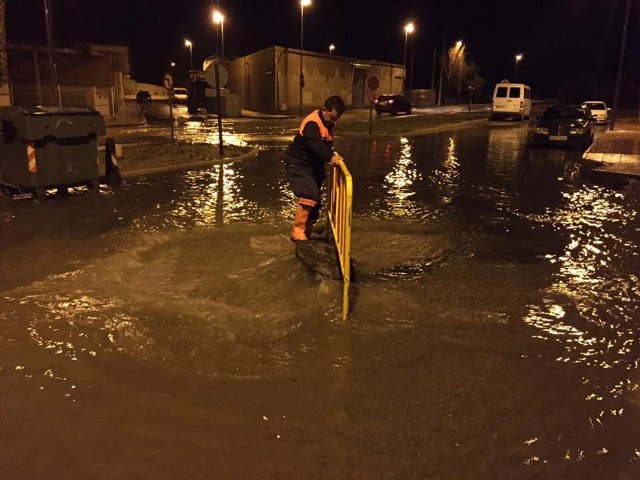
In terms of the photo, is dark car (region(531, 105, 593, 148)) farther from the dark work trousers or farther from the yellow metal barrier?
the dark work trousers

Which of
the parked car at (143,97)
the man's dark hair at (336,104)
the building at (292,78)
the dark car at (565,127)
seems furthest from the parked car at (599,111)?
the parked car at (143,97)

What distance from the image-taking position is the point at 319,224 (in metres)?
8.27

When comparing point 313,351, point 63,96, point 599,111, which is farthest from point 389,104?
point 313,351

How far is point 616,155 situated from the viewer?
55.7 ft

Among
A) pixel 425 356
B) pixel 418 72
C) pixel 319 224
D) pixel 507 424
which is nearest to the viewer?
pixel 507 424

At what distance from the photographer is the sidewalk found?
1412 centimetres

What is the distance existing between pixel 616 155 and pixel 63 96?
27305 millimetres

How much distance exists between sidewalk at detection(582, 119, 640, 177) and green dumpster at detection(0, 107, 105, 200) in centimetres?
1205

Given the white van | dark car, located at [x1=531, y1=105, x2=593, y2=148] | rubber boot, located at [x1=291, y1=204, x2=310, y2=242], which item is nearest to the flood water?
rubber boot, located at [x1=291, y1=204, x2=310, y2=242]

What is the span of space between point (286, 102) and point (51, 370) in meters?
40.9

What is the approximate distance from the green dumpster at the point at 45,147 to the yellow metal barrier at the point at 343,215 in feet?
17.7

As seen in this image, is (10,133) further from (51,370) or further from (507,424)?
(507,424)

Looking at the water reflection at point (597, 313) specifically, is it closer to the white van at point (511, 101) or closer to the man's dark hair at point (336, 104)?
the man's dark hair at point (336, 104)

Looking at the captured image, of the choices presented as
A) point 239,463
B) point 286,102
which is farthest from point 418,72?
point 239,463
